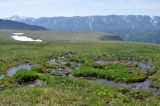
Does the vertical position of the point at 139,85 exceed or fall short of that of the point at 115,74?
it falls short

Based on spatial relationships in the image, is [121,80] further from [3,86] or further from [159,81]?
[3,86]

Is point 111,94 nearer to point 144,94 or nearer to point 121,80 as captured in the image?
point 144,94

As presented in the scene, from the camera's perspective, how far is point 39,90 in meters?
32.7

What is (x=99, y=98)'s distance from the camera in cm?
3075

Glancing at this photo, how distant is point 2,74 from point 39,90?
1639 cm

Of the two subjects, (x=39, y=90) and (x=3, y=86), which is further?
(x=3, y=86)

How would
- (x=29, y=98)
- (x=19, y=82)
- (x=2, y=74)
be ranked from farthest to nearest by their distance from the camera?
(x=2, y=74)
(x=19, y=82)
(x=29, y=98)

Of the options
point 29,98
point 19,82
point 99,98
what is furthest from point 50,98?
point 19,82

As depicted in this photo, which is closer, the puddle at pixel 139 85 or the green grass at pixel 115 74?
the puddle at pixel 139 85

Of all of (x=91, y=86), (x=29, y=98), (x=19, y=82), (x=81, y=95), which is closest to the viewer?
(x=29, y=98)

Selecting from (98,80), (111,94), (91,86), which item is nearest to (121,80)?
(98,80)

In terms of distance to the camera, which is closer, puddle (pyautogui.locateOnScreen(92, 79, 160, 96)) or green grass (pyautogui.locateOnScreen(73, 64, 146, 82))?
puddle (pyautogui.locateOnScreen(92, 79, 160, 96))

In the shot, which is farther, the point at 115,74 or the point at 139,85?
the point at 115,74

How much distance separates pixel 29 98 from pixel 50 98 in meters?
1.60
